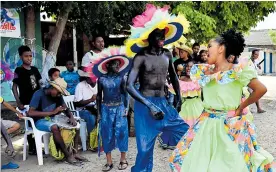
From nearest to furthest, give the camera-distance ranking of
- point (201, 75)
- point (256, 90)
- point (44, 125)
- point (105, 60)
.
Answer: point (256, 90)
point (201, 75)
point (105, 60)
point (44, 125)

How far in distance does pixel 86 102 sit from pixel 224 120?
131 inches

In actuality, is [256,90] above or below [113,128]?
above

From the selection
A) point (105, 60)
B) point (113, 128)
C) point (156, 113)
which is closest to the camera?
point (156, 113)

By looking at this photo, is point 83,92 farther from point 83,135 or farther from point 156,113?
point 156,113

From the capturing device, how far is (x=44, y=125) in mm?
5453

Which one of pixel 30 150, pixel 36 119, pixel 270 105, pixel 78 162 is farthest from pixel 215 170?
pixel 270 105

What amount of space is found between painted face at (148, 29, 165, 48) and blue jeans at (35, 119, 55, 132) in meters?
2.18

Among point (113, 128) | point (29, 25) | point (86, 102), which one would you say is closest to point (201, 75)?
point (113, 128)

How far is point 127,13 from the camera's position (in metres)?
9.86

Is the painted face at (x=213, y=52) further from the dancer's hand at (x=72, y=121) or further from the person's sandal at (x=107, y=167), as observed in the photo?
the dancer's hand at (x=72, y=121)

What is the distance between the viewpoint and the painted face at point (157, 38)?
3.98m

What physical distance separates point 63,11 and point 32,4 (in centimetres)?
70

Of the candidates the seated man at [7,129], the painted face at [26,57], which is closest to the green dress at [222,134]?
the seated man at [7,129]

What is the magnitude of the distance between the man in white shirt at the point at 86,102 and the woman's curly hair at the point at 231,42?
329cm
